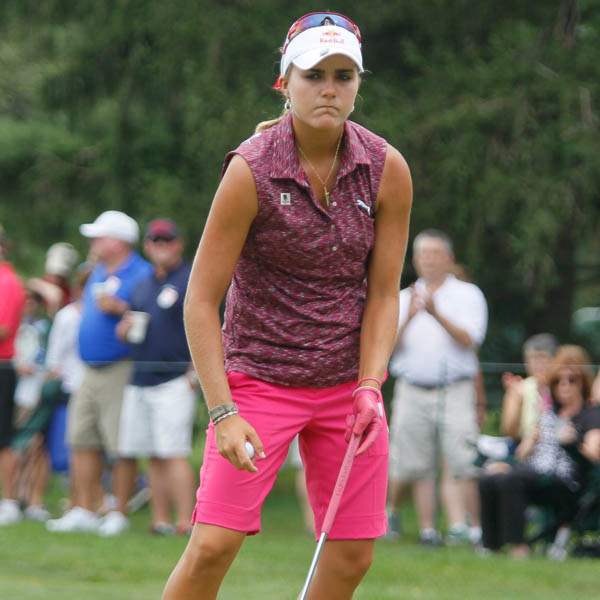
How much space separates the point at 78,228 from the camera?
1514 cm

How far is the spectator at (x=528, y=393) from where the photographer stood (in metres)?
9.68

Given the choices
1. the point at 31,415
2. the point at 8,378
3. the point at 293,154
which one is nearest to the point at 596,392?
the point at 8,378

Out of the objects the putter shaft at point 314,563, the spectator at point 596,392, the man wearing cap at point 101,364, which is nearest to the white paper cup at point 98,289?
the man wearing cap at point 101,364

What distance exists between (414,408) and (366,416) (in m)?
5.66

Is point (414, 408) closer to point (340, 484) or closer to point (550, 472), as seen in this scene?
→ point (550, 472)

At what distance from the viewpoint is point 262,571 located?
335 inches

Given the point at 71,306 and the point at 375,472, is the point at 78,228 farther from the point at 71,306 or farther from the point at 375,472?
the point at 375,472

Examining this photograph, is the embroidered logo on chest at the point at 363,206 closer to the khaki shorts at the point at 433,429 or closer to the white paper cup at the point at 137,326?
the khaki shorts at the point at 433,429

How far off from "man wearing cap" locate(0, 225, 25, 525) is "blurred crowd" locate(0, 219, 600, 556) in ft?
0.05

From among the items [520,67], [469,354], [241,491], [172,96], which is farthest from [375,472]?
[172,96]

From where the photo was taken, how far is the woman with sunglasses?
9312 mm

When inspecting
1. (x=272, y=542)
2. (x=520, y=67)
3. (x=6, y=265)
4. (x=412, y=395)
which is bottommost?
(x=272, y=542)

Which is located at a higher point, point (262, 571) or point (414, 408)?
point (414, 408)

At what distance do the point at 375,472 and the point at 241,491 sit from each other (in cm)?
44
